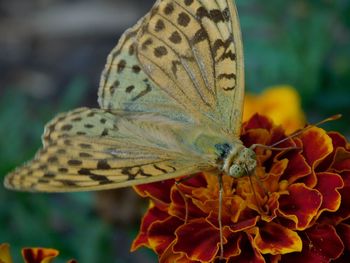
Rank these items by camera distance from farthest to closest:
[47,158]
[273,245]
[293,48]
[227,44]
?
1. [293,48]
2. [227,44]
3. [47,158]
4. [273,245]

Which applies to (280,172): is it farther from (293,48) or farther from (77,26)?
(77,26)

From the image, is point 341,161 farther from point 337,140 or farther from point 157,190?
point 157,190

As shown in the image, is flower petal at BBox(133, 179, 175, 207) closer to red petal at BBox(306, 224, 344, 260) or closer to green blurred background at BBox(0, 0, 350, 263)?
red petal at BBox(306, 224, 344, 260)

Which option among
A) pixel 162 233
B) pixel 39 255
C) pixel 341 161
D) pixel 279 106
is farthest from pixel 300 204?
pixel 279 106

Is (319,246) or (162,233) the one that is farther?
(162,233)

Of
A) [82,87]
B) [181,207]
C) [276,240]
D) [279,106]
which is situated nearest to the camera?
[276,240]

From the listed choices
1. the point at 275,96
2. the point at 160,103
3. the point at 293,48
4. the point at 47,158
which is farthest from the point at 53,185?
the point at 293,48
